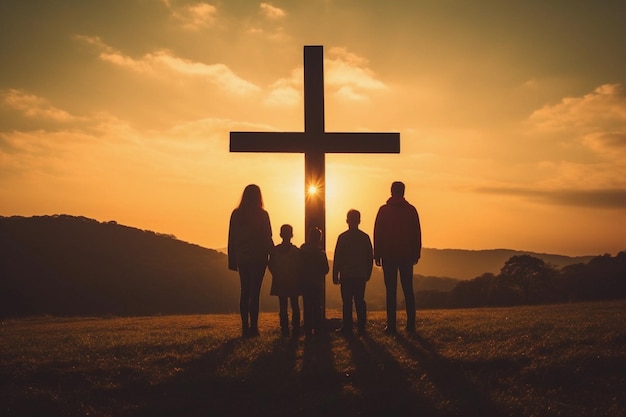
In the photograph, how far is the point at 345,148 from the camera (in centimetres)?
1309

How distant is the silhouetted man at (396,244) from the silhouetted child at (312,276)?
111 cm

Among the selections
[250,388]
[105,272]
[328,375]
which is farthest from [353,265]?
[105,272]

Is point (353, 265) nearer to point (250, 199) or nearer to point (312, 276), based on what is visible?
point (312, 276)

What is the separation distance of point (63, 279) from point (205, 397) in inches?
3825

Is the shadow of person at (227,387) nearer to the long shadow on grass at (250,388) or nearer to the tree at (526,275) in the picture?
the long shadow on grass at (250,388)

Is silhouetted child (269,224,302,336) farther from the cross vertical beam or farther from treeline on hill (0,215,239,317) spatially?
treeline on hill (0,215,239,317)

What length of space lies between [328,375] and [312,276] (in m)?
3.40

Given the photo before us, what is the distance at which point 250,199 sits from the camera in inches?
434

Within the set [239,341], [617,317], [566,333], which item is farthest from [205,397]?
[617,317]

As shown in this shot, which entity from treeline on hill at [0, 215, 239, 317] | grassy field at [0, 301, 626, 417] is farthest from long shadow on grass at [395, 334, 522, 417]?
treeline on hill at [0, 215, 239, 317]

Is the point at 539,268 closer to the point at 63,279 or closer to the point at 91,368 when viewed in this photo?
the point at 91,368

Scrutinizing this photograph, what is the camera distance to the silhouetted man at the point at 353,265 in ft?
37.2

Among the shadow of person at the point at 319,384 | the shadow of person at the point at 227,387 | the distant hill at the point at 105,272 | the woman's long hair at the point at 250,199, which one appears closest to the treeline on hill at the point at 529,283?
the distant hill at the point at 105,272

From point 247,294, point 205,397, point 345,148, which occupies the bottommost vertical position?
point 205,397
